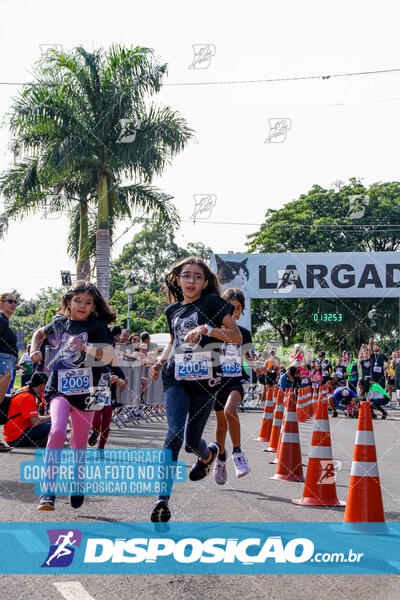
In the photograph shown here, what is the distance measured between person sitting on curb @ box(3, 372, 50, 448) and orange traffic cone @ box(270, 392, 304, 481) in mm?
2747

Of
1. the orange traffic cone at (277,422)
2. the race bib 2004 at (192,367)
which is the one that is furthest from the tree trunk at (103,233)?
the race bib 2004 at (192,367)

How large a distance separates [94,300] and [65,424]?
97cm

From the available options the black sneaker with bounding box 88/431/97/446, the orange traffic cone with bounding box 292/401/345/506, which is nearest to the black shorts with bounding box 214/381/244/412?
the orange traffic cone with bounding box 292/401/345/506

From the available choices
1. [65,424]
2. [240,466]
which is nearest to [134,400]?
[240,466]

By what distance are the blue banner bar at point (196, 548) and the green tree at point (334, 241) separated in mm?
35132

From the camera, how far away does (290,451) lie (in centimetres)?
771

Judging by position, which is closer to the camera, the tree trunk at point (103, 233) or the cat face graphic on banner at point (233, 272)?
the tree trunk at point (103, 233)

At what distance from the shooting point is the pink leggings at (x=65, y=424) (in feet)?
17.7

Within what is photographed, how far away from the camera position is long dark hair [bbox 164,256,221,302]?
226 inches

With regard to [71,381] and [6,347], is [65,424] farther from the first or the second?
[6,347]

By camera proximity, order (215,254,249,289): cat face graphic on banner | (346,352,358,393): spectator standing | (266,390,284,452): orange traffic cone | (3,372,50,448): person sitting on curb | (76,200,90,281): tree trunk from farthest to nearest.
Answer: (215,254,249,289): cat face graphic on banner, (76,200,90,281): tree trunk, (346,352,358,393): spectator standing, (266,390,284,452): orange traffic cone, (3,372,50,448): person sitting on curb

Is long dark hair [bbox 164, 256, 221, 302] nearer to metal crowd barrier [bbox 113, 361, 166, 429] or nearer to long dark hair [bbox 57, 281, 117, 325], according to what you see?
long dark hair [bbox 57, 281, 117, 325]

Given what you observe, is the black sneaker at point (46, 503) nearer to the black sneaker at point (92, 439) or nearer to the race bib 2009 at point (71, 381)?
the race bib 2009 at point (71, 381)

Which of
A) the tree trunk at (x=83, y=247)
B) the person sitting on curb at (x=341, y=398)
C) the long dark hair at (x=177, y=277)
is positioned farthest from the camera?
the tree trunk at (x=83, y=247)
